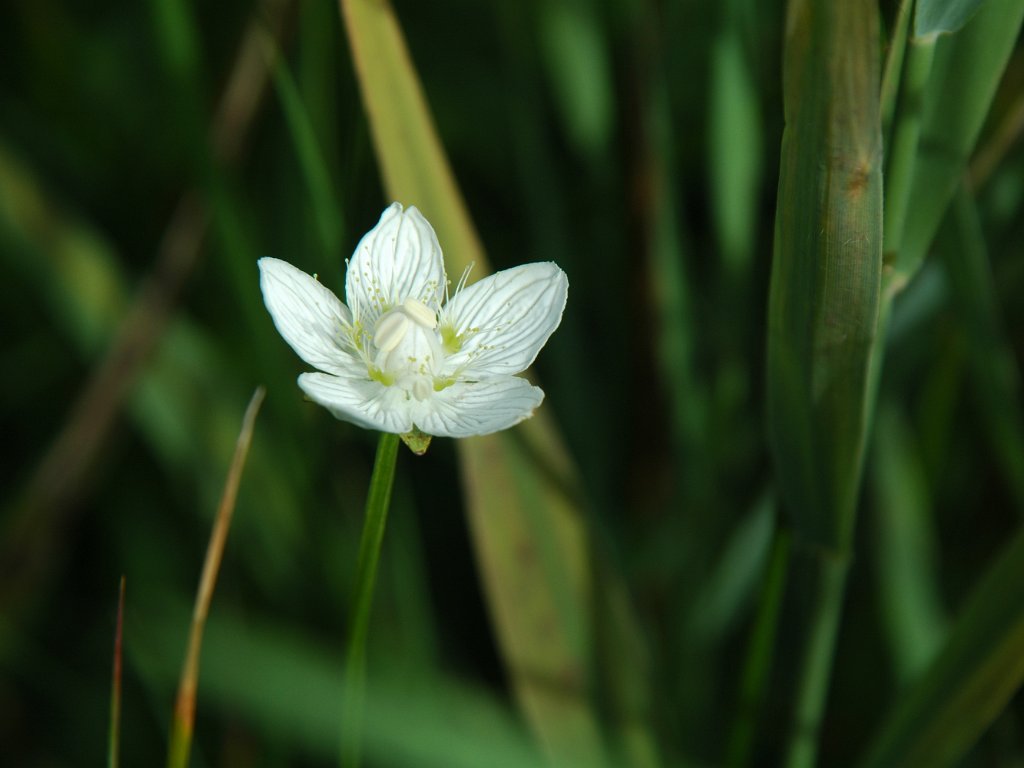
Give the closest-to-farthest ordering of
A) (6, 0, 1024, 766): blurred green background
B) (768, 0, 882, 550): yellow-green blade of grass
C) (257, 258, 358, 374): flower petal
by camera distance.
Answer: (768, 0, 882, 550): yellow-green blade of grass
(257, 258, 358, 374): flower petal
(6, 0, 1024, 766): blurred green background

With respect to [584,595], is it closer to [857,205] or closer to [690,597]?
[690,597]

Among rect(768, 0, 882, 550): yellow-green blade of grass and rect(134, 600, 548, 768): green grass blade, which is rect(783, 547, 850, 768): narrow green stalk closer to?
rect(768, 0, 882, 550): yellow-green blade of grass

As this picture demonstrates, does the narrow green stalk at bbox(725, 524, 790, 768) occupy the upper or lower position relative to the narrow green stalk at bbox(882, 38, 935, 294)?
lower

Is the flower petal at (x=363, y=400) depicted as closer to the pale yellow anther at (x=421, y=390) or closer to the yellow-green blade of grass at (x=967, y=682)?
the pale yellow anther at (x=421, y=390)

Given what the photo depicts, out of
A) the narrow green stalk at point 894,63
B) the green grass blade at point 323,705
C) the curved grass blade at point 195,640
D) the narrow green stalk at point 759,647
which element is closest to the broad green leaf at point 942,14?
the narrow green stalk at point 894,63

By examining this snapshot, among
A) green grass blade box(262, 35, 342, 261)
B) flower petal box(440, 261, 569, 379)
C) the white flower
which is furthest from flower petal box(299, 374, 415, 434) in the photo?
green grass blade box(262, 35, 342, 261)

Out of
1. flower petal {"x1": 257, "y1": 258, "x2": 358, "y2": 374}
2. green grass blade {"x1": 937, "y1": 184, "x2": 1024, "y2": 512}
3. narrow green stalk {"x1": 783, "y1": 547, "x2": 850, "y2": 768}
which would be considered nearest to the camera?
flower petal {"x1": 257, "y1": 258, "x2": 358, "y2": 374}

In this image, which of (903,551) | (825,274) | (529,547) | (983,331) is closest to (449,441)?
(529,547)

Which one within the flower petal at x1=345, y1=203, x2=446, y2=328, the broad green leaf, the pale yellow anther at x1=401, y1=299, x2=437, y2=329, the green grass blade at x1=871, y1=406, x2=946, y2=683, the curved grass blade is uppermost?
the broad green leaf
